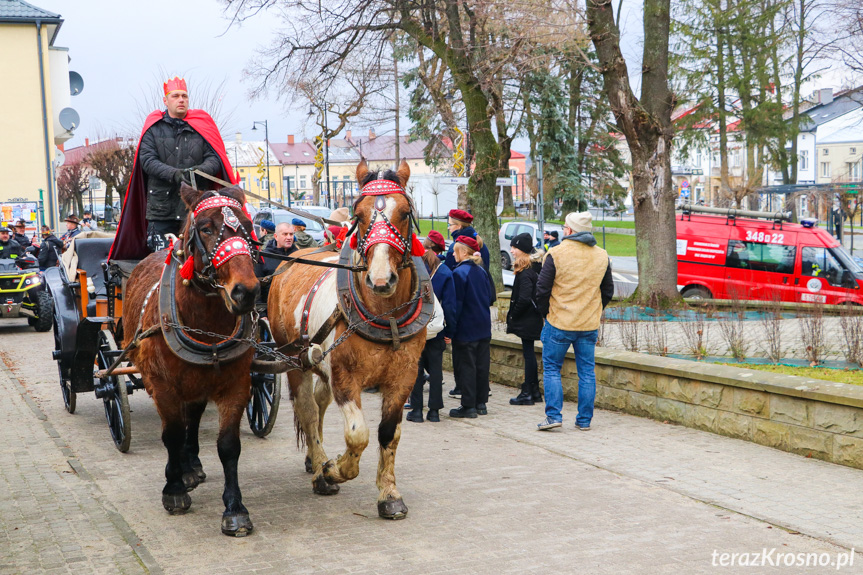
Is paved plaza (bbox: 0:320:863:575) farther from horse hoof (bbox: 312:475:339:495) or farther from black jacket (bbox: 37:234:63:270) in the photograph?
black jacket (bbox: 37:234:63:270)

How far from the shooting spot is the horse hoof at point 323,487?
647cm

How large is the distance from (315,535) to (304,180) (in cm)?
12114

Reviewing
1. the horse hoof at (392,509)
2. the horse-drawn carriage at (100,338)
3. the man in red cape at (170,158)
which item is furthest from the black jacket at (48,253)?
the horse hoof at (392,509)

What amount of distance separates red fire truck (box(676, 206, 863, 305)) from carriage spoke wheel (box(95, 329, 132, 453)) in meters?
12.8

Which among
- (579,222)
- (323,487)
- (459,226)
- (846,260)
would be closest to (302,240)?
(459,226)

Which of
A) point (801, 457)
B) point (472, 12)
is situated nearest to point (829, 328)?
point (801, 457)

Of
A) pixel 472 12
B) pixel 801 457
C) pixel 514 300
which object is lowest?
pixel 801 457

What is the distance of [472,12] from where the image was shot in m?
18.0

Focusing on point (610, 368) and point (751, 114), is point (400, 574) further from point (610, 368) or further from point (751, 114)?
point (751, 114)

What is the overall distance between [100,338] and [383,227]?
4.18 meters

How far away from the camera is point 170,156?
716 centimetres

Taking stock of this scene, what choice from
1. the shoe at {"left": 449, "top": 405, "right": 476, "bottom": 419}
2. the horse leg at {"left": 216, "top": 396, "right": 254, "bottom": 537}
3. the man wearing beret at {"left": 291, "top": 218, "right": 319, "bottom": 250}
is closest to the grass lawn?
the shoe at {"left": 449, "top": 405, "right": 476, "bottom": 419}

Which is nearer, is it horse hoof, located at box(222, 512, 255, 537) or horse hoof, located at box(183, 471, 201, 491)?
horse hoof, located at box(222, 512, 255, 537)

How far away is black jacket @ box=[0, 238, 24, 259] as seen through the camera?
1797cm
